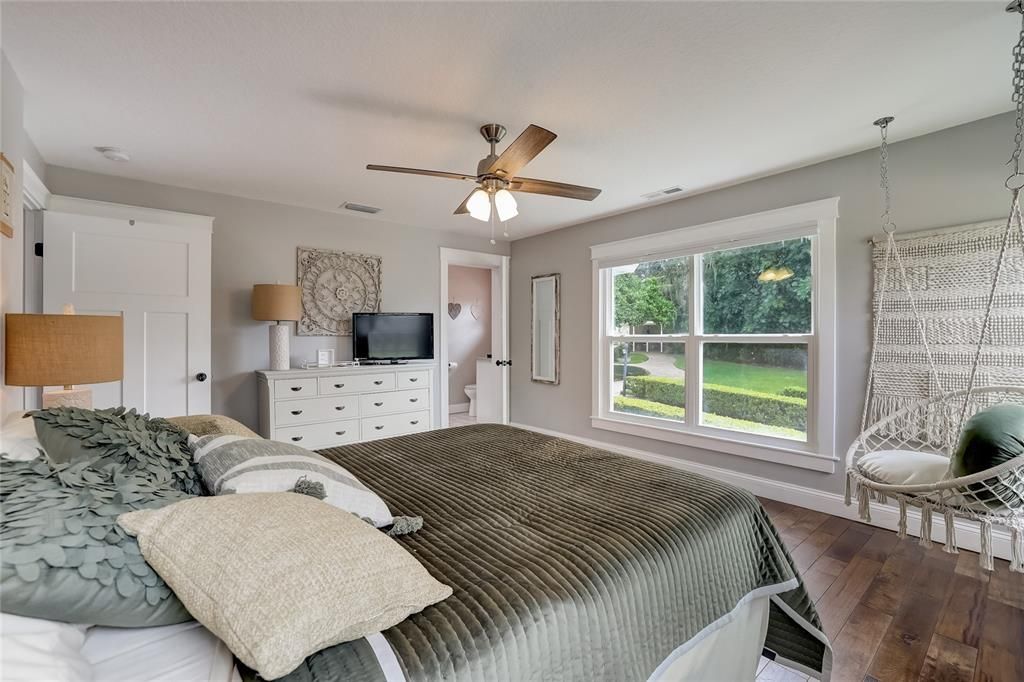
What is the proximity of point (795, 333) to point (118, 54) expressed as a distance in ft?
14.0

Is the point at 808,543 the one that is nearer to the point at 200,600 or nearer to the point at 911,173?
the point at 911,173

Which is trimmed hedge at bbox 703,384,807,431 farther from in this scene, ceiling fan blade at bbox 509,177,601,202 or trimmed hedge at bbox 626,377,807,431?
ceiling fan blade at bbox 509,177,601,202

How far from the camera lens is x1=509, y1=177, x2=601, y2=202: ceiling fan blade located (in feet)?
7.85

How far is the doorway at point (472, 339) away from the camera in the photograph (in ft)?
16.3

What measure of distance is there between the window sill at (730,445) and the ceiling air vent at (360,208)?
312cm

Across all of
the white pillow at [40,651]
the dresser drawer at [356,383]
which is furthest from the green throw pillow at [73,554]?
the dresser drawer at [356,383]

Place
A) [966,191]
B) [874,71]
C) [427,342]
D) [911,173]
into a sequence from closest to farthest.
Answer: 1. [874,71]
2. [966,191]
3. [911,173]
4. [427,342]

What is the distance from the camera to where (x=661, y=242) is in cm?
400

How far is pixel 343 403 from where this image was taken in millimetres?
3828

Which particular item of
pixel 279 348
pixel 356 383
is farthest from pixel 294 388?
pixel 356 383

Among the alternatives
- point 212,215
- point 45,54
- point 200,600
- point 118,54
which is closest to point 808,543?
point 200,600

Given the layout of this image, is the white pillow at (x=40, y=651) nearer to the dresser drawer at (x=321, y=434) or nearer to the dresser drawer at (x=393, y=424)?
the dresser drawer at (x=321, y=434)

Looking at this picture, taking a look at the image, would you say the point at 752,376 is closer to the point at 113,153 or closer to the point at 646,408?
the point at 646,408

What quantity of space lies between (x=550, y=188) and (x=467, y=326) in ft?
16.0
